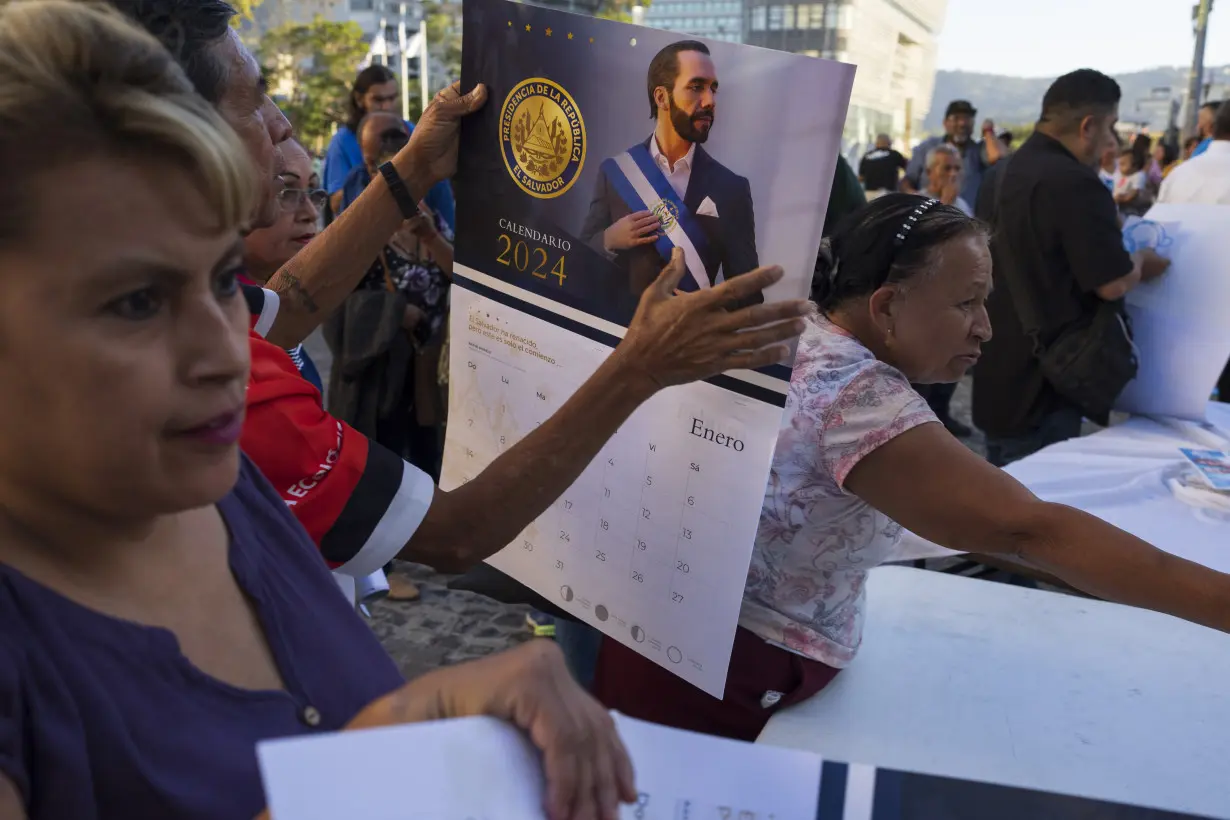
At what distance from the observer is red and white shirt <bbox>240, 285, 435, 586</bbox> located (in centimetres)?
112

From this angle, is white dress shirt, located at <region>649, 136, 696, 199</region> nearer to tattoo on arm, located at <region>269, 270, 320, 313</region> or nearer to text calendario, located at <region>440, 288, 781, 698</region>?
text calendario, located at <region>440, 288, 781, 698</region>

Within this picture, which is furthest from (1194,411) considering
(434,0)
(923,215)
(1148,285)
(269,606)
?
(434,0)

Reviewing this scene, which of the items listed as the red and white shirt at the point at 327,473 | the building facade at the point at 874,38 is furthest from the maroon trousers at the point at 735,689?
the building facade at the point at 874,38

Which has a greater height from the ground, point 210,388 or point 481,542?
point 210,388

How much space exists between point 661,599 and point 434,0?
3505 cm

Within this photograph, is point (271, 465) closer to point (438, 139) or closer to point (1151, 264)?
point (438, 139)

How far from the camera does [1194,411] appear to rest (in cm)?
312

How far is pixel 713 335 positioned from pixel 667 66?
39cm

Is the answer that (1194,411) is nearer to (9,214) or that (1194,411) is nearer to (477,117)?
(477,117)

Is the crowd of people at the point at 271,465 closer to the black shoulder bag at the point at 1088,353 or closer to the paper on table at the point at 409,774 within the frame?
the paper on table at the point at 409,774

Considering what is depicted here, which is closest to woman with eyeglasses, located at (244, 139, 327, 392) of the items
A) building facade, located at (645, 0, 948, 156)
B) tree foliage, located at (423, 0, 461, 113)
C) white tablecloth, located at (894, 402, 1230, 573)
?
white tablecloth, located at (894, 402, 1230, 573)

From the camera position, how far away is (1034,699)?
5.16ft

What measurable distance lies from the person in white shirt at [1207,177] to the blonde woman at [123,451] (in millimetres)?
4088

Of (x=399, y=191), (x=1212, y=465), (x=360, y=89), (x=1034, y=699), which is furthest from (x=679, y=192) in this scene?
(x=360, y=89)
